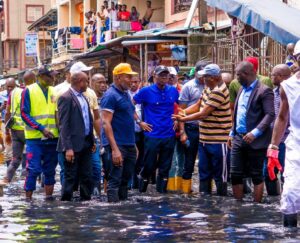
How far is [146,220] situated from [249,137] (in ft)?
6.74

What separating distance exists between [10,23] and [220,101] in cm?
6892

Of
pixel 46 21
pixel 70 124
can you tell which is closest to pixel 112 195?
pixel 70 124

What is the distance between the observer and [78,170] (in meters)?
12.5

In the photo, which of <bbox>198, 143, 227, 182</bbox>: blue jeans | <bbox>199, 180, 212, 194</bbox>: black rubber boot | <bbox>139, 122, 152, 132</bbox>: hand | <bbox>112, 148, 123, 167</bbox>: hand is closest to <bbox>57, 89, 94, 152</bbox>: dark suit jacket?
<bbox>112, 148, 123, 167</bbox>: hand

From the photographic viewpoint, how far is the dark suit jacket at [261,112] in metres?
11.8

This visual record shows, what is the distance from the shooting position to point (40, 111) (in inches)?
508

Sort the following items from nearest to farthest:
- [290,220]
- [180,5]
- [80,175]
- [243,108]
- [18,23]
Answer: [290,220]
[243,108]
[80,175]
[180,5]
[18,23]

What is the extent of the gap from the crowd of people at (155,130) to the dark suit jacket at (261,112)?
0.04 ft

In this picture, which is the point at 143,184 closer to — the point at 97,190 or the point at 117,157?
the point at 97,190

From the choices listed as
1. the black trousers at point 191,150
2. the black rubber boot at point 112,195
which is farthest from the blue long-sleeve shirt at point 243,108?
the black rubber boot at point 112,195

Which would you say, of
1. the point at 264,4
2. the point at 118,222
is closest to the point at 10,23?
the point at 264,4

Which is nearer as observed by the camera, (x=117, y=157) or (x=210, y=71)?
(x=117, y=157)

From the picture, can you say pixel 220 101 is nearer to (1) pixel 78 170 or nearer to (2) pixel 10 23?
(1) pixel 78 170

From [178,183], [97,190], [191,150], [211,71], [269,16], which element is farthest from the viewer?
[269,16]
